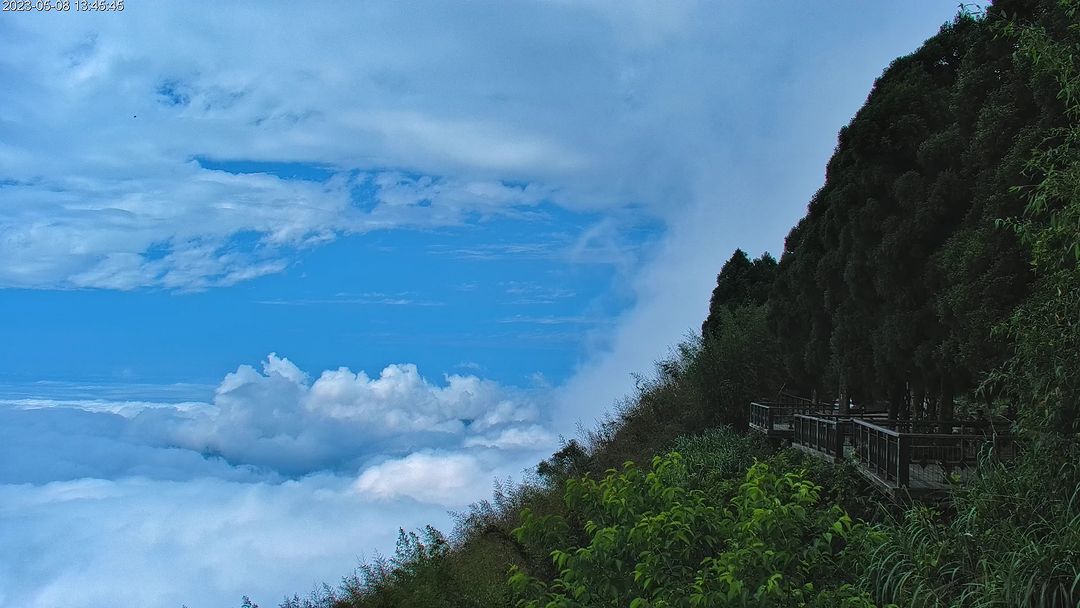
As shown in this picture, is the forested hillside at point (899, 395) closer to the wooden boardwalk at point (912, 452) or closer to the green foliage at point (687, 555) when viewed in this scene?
the green foliage at point (687, 555)

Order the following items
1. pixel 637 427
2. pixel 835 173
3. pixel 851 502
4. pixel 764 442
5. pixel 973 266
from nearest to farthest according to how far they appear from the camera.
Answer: pixel 973 266
pixel 851 502
pixel 835 173
pixel 764 442
pixel 637 427

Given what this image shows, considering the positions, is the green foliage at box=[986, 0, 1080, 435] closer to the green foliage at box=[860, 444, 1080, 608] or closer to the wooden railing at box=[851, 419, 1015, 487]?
the green foliage at box=[860, 444, 1080, 608]

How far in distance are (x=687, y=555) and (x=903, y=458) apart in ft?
18.5

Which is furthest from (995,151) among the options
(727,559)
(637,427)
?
(637,427)

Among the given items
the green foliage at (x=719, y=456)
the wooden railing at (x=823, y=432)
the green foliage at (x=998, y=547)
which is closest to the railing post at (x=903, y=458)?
the green foliage at (x=719, y=456)

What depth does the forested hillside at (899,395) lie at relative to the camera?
873 centimetres

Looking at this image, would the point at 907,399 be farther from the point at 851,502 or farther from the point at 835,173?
the point at 851,502

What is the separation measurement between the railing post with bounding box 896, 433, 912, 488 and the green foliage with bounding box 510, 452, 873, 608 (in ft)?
11.0

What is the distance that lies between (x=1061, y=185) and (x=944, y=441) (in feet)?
21.5

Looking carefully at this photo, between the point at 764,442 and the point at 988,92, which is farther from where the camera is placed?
the point at 764,442

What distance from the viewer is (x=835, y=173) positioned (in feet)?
73.2

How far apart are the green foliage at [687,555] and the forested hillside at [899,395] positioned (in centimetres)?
3

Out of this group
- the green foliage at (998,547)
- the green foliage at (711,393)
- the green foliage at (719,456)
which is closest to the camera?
the green foliage at (998,547)

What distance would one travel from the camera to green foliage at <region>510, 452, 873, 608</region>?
820 cm
